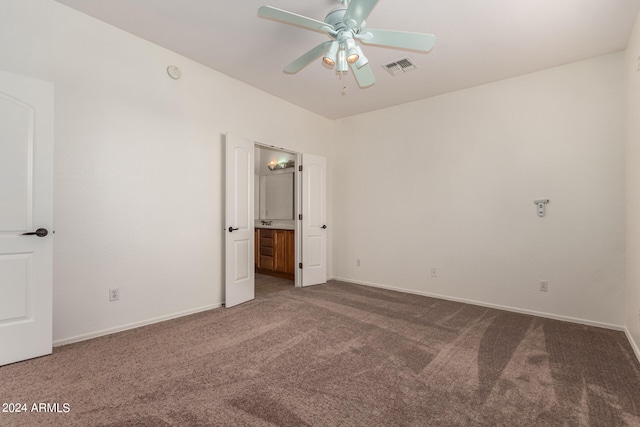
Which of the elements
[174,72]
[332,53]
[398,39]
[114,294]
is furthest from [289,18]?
[114,294]

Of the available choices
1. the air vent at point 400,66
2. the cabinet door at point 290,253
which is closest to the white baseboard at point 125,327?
the cabinet door at point 290,253

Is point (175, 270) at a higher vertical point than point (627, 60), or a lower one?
lower

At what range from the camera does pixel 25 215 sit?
232 cm

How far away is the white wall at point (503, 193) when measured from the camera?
3229 mm

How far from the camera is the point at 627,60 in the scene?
3.00m

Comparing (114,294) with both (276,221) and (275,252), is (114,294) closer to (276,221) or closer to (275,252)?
(275,252)

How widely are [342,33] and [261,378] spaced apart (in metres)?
2.63

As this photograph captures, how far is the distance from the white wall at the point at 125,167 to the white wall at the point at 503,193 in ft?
8.21

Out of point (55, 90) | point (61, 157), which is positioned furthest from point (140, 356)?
point (55, 90)

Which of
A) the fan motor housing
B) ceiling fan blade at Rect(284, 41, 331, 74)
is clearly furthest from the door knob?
the fan motor housing

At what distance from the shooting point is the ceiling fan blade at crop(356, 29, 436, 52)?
226 centimetres

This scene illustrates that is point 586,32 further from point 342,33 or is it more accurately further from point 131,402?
point 131,402

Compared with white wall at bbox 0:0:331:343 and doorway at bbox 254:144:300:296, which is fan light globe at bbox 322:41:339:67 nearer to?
white wall at bbox 0:0:331:343

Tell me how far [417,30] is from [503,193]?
2262 millimetres
